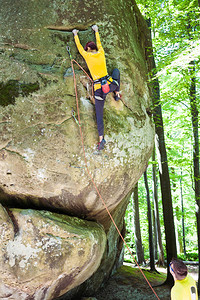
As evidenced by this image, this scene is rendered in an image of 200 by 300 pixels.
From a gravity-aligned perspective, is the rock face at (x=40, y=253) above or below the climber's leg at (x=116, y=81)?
below

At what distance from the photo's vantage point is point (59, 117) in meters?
5.84

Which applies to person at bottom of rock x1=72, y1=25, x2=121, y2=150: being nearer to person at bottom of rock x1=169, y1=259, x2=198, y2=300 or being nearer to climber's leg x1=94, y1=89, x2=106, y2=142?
climber's leg x1=94, y1=89, x2=106, y2=142

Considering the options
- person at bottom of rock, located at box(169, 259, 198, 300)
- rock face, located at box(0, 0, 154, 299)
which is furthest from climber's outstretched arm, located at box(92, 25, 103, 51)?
person at bottom of rock, located at box(169, 259, 198, 300)

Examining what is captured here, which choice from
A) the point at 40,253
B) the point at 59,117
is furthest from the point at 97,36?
the point at 40,253

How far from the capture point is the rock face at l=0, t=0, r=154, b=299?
223 inches

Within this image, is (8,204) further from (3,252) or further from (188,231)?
(188,231)

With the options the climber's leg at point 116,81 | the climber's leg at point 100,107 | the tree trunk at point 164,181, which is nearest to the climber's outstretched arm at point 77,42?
the climber's leg at point 116,81

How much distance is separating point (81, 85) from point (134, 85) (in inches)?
63.2

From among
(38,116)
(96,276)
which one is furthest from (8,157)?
(96,276)

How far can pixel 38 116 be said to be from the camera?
574 cm

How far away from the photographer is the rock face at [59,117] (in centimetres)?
566

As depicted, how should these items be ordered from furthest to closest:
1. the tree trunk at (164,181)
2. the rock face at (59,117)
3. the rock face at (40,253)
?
the tree trunk at (164,181) < the rock face at (59,117) < the rock face at (40,253)

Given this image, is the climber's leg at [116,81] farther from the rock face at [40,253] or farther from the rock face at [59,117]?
the rock face at [40,253]

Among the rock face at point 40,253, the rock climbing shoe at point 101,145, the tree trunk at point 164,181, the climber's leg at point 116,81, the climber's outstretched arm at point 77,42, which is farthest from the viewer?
the tree trunk at point 164,181
